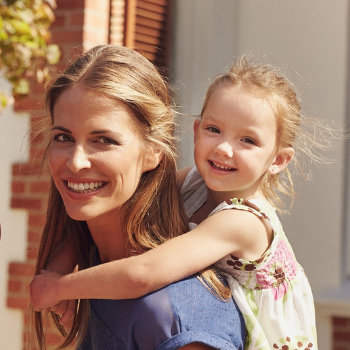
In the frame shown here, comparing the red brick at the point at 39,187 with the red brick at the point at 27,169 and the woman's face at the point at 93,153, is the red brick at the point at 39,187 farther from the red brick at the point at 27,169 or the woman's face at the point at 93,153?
the woman's face at the point at 93,153

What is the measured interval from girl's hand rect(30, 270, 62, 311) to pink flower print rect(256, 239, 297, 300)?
44cm

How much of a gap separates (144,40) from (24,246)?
1.27 meters

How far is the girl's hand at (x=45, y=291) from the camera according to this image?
2029 mm

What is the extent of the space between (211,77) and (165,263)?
327 cm

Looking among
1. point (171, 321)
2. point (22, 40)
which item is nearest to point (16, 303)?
point (22, 40)

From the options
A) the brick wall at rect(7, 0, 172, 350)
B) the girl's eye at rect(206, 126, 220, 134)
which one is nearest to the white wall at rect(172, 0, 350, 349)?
the brick wall at rect(7, 0, 172, 350)

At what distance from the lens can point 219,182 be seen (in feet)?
7.13

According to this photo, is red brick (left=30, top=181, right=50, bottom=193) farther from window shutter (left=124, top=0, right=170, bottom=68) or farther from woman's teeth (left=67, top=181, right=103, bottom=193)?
woman's teeth (left=67, top=181, right=103, bottom=193)

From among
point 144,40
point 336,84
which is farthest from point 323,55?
point 144,40

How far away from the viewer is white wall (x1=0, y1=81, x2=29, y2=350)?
4781mm

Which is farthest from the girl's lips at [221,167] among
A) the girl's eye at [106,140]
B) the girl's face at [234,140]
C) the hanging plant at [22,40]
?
the hanging plant at [22,40]

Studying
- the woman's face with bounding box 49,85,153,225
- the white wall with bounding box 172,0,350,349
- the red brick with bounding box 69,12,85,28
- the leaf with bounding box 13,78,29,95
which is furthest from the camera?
the white wall with bounding box 172,0,350,349

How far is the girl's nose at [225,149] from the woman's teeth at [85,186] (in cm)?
32

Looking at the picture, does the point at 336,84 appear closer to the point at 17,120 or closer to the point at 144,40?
the point at 144,40
